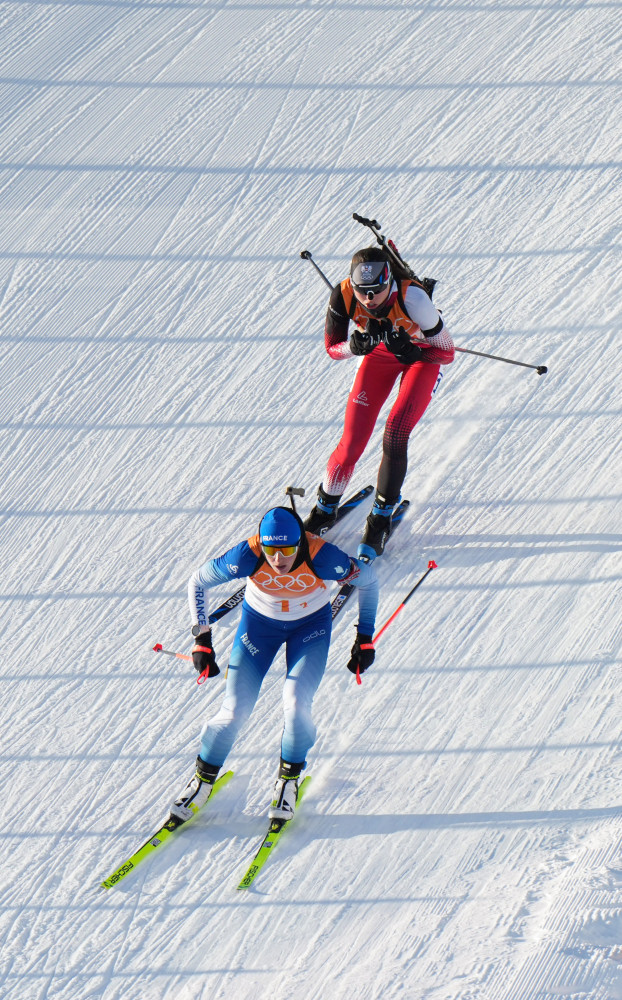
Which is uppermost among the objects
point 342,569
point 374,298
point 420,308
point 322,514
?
point 374,298

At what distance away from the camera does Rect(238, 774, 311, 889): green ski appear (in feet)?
15.9

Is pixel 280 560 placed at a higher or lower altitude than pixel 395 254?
lower

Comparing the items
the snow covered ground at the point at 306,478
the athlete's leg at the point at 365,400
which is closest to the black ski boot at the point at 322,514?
the snow covered ground at the point at 306,478

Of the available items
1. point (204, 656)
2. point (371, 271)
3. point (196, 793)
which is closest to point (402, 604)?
point (204, 656)

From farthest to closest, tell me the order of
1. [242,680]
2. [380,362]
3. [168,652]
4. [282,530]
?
[380,362]
[168,652]
[242,680]
[282,530]

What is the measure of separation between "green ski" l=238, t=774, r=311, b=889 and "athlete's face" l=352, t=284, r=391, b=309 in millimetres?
2451

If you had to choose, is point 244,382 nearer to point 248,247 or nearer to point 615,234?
point 248,247

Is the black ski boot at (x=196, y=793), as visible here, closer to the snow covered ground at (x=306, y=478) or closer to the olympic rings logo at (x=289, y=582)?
the snow covered ground at (x=306, y=478)

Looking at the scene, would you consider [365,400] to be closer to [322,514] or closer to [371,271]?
[322,514]

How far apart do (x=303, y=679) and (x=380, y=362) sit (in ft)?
5.96

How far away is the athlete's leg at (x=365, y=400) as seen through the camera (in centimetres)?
595

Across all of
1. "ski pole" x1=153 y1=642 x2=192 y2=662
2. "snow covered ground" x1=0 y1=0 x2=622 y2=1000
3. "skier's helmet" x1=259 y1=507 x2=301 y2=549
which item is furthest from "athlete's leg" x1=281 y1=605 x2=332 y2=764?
"ski pole" x1=153 y1=642 x2=192 y2=662

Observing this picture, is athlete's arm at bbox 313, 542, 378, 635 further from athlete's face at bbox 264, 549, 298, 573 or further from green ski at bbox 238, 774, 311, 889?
green ski at bbox 238, 774, 311, 889

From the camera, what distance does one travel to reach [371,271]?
17.7 ft
